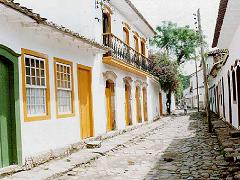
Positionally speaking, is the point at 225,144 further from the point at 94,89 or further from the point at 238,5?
the point at 94,89

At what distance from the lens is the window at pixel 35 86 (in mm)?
8008

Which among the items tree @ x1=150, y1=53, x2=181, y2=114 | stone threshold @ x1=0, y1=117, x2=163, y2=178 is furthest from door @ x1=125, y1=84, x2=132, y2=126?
tree @ x1=150, y1=53, x2=181, y2=114

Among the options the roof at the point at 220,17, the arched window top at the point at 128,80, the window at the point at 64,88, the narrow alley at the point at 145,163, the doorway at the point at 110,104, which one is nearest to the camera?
the narrow alley at the point at 145,163

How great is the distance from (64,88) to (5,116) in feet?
9.44

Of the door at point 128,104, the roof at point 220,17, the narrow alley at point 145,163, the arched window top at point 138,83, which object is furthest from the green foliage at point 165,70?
the narrow alley at point 145,163

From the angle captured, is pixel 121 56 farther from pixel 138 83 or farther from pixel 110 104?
pixel 138 83

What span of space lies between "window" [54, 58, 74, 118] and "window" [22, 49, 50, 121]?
0.61m

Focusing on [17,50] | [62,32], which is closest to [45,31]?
[62,32]

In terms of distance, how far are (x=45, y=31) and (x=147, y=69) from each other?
48.3 ft

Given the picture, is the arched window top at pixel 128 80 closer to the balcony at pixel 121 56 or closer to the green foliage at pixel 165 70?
the balcony at pixel 121 56

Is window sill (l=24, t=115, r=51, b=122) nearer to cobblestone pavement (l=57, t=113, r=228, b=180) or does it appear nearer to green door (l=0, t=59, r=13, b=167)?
green door (l=0, t=59, r=13, b=167)

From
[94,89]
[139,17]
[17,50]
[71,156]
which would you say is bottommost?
[71,156]

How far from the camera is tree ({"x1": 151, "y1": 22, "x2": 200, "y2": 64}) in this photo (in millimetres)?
44062

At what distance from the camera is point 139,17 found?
18.9 m
